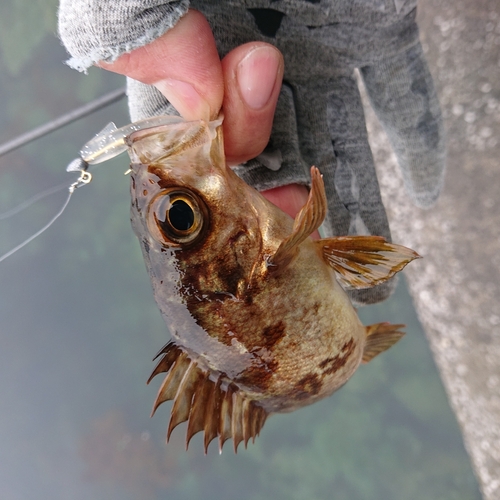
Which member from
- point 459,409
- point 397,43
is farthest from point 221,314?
point 459,409

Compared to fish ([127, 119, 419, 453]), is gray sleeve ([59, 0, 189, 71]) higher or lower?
higher

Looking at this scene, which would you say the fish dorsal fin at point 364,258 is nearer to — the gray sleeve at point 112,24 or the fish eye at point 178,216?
the fish eye at point 178,216

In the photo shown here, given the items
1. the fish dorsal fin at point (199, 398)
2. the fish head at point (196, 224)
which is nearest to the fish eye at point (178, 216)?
the fish head at point (196, 224)

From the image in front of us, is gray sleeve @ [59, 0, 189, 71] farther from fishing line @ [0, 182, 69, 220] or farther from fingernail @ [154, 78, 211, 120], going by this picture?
fishing line @ [0, 182, 69, 220]

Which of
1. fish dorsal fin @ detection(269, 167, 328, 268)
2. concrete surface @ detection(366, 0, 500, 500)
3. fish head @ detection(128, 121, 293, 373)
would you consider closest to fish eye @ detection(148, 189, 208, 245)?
fish head @ detection(128, 121, 293, 373)

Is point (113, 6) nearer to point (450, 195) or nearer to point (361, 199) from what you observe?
point (361, 199)

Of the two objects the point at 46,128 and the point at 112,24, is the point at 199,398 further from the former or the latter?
the point at 46,128
